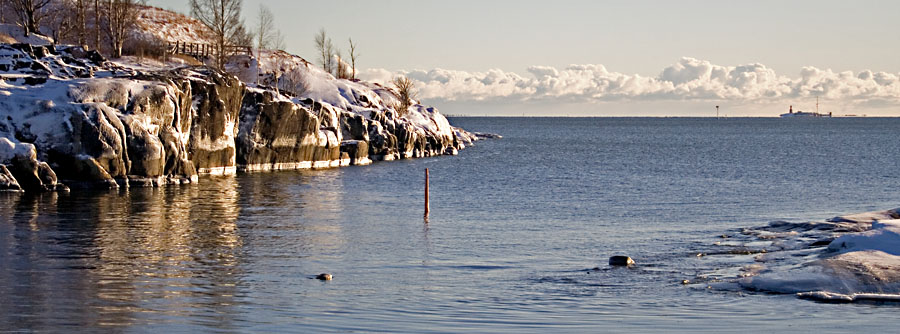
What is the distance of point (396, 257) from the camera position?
29344mm

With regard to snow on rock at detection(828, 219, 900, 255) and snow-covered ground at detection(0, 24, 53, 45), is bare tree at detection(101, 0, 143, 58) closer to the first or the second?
snow-covered ground at detection(0, 24, 53, 45)

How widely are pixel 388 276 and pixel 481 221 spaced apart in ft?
45.7

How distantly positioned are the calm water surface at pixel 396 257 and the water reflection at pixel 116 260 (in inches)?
3.3

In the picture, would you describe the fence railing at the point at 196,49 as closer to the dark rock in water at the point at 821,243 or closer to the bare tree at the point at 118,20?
the bare tree at the point at 118,20

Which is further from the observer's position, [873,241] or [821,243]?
[821,243]

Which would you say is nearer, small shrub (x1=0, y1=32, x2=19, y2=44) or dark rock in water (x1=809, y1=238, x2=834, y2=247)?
dark rock in water (x1=809, y1=238, x2=834, y2=247)

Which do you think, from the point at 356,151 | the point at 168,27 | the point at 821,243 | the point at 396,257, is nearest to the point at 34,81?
the point at 396,257

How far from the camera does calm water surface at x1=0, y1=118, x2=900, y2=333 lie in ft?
64.9

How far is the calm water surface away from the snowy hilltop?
2745 mm

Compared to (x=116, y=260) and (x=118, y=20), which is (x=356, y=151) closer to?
(x=118, y=20)

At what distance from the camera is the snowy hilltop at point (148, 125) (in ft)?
162

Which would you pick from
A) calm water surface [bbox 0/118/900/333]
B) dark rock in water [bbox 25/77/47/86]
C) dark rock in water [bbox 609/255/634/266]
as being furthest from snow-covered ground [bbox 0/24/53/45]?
dark rock in water [bbox 609/255/634/266]

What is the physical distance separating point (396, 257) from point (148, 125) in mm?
29532

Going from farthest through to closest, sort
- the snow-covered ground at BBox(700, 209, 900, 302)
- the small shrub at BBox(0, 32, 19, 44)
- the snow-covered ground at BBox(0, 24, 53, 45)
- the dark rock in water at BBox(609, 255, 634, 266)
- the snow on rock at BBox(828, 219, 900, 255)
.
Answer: the snow-covered ground at BBox(0, 24, 53, 45) → the small shrub at BBox(0, 32, 19, 44) → the dark rock in water at BBox(609, 255, 634, 266) → the snow on rock at BBox(828, 219, 900, 255) → the snow-covered ground at BBox(700, 209, 900, 302)
